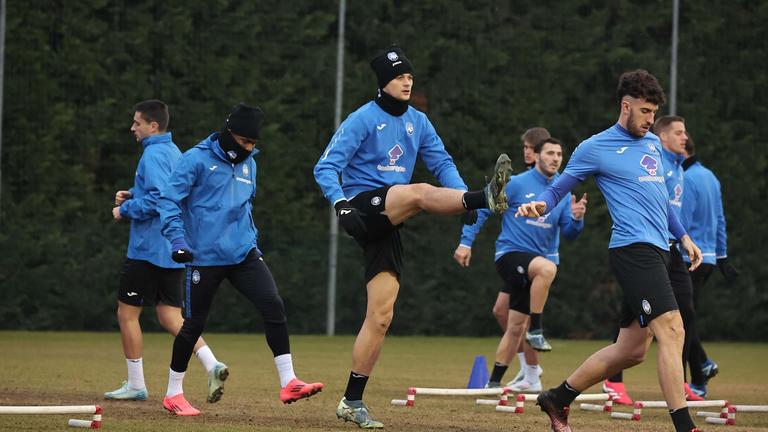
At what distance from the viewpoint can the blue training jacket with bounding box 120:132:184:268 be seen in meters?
9.63

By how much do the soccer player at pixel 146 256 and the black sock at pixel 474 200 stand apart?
9.84 feet

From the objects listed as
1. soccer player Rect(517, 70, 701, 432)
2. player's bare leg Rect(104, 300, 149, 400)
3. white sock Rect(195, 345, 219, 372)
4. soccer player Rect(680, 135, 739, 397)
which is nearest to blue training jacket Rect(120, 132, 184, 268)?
player's bare leg Rect(104, 300, 149, 400)

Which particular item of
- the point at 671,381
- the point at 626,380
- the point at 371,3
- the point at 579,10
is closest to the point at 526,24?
the point at 579,10

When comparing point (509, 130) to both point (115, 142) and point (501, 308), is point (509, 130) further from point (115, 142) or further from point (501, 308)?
point (501, 308)

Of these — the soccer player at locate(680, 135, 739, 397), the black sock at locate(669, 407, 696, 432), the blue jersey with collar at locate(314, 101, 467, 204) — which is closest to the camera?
the black sock at locate(669, 407, 696, 432)

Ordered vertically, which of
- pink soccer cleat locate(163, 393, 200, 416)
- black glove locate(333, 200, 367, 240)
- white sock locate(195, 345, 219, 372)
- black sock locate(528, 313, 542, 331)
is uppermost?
black glove locate(333, 200, 367, 240)

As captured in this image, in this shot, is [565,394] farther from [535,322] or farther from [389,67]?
[535,322]

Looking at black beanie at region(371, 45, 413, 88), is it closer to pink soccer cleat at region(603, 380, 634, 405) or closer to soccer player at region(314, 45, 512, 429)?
soccer player at region(314, 45, 512, 429)

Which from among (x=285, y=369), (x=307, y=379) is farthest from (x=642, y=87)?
(x=307, y=379)

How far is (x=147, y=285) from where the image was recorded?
9.83m

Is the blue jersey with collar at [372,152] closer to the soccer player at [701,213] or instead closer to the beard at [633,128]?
the beard at [633,128]

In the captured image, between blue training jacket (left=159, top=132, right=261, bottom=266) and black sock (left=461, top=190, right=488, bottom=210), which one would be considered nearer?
black sock (left=461, top=190, right=488, bottom=210)

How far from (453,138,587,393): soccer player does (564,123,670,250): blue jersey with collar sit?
337 centimetres

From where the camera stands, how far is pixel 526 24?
19.6 m
